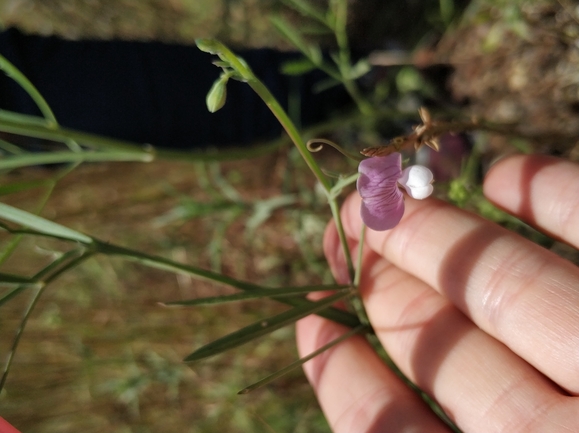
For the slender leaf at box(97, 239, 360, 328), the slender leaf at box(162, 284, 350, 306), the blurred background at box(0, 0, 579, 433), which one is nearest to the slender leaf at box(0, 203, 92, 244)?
the slender leaf at box(97, 239, 360, 328)

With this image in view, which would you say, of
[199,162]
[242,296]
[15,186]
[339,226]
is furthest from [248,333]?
[199,162]

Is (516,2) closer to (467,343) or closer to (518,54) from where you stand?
(518,54)

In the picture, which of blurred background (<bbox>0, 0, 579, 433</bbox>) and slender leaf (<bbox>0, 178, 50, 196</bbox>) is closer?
slender leaf (<bbox>0, 178, 50, 196</bbox>)

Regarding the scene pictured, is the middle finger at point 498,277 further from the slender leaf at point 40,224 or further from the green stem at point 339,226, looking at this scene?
the slender leaf at point 40,224

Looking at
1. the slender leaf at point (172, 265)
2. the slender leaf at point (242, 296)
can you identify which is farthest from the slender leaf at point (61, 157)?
the slender leaf at point (242, 296)

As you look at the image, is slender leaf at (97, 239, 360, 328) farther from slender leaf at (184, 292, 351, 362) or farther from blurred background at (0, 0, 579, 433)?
blurred background at (0, 0, 579, 433)

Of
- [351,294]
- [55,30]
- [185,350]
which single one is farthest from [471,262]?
[55,30]
